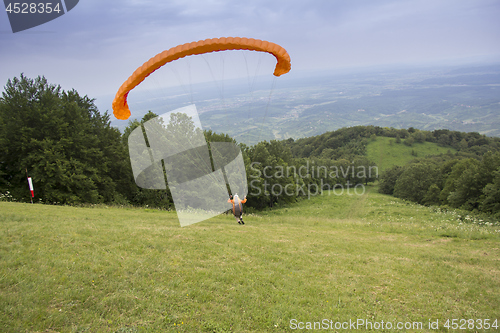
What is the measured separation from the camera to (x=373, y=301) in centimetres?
700

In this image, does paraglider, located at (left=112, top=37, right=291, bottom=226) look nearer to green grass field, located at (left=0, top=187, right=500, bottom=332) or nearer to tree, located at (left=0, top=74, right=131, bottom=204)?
tree, located at (left=0, top=74, right=131, bottom=204)

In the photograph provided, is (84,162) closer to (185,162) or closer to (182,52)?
(185,162)

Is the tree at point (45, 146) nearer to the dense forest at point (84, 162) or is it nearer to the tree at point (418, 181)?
the dense forest at point (84, 162)

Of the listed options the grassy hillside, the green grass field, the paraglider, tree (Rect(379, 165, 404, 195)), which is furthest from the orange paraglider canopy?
the grassy hillside

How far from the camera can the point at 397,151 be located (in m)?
112

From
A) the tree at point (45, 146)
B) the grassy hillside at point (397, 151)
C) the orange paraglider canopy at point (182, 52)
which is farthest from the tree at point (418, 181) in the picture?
the tree at point (45, 146)

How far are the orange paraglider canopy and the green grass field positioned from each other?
5.66 metres

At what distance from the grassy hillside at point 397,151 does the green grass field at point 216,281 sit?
104016 millimetres

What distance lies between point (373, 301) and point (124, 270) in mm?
7391

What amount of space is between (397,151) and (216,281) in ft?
416

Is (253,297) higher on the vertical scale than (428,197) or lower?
higher

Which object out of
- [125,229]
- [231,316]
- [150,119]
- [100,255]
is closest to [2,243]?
[100,255]

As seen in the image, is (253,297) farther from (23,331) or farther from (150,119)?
(150,119)

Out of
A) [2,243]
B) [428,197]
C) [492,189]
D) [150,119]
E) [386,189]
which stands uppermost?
[150,119]
